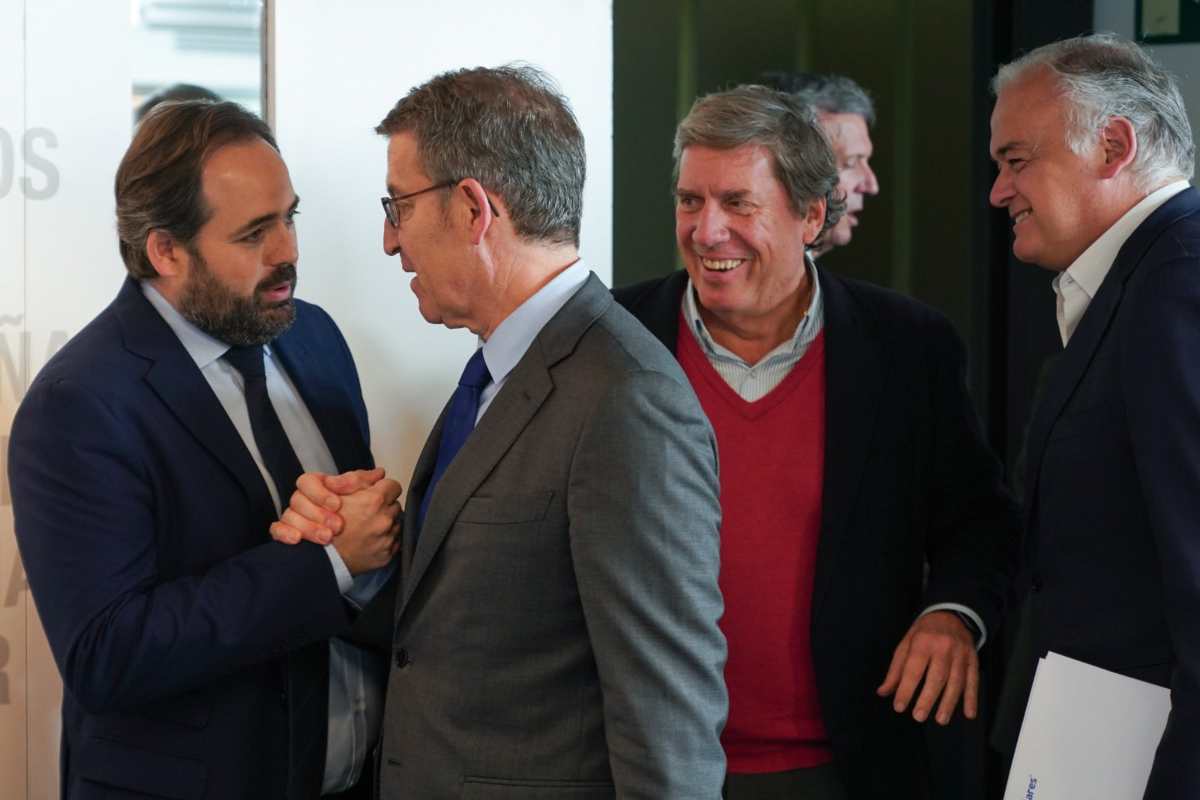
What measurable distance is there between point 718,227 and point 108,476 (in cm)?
103

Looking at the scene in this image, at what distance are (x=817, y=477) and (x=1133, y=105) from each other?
718mm

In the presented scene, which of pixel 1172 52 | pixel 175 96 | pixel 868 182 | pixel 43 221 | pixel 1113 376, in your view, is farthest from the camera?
pixel 868 182

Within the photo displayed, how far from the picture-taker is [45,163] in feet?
7.29

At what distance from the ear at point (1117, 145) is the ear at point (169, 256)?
4.27 feet

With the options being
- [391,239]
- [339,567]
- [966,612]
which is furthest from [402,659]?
[966,612]

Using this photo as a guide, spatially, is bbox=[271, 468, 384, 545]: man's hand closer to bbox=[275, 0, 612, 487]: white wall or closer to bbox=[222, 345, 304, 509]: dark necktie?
bbox=[222, 345, 304, 509]: dark necktie

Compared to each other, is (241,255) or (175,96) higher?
(175,96)

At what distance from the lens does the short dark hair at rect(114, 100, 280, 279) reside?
2.05 metres

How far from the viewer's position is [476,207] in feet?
5.86

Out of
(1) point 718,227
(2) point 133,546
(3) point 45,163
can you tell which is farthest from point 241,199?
(1) point 718,227

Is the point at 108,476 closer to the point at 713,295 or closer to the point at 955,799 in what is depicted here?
the point at 713,295

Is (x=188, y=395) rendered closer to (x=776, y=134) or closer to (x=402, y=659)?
(x=402, y=659)

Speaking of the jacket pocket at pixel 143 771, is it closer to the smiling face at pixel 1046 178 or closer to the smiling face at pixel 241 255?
the smiling face at pixel 241 255

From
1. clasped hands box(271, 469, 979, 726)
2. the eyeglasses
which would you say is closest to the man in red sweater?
clasped hands box(271, 469, 979, 726)
